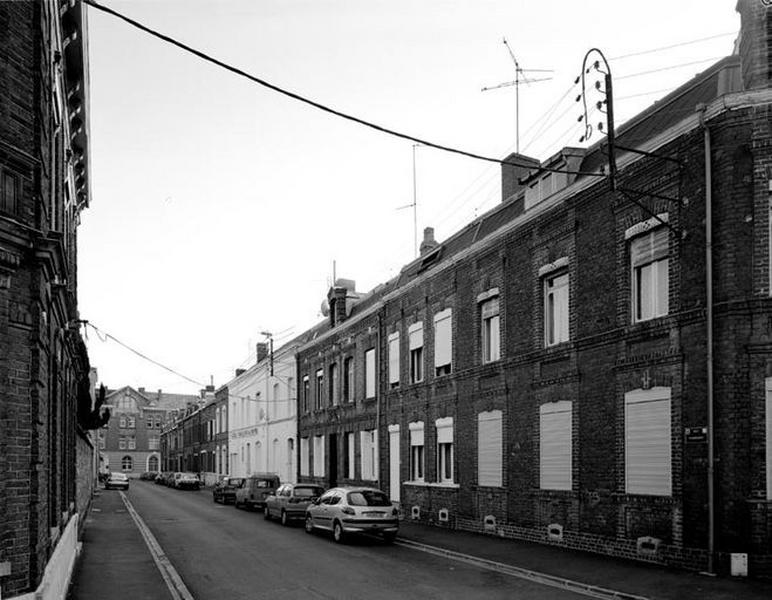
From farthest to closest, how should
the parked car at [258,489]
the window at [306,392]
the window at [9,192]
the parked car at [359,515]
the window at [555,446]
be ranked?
the window at [306,392], the parked car at [258,489], the parked car at [359,515], the window at [555,446], the window at [9,192]

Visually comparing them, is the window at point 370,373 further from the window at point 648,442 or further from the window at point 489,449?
the window at point 648,442

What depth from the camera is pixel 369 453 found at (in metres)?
33.0

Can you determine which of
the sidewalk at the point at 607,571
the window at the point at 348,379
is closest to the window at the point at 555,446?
the sidewalk at the point at 607,571

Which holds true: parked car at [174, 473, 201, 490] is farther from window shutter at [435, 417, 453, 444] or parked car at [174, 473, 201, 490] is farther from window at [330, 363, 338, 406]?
window shutter at [435, 417, 453, 444]

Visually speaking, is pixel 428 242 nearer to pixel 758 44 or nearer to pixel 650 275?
pixel 650 275

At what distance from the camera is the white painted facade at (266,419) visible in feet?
149

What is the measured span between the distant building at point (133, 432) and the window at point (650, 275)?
351 ft

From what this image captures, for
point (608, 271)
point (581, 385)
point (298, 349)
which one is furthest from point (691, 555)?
point (298, 349)

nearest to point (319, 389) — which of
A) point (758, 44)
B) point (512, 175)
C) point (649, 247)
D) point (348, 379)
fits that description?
point (348, 379)

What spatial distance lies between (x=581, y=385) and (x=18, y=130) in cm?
1337

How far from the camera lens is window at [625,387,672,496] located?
15867 millimetres

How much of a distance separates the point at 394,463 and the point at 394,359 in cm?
383

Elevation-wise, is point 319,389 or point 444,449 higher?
point 319,389

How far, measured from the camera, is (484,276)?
77.1 feet
